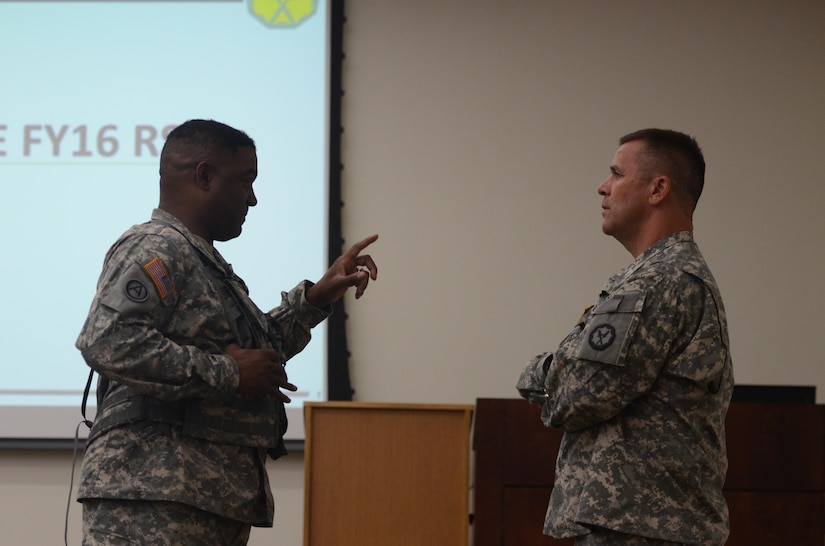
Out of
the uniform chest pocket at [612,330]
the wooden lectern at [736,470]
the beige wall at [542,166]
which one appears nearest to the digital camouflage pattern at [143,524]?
the uniform chest pocket at [612,330]

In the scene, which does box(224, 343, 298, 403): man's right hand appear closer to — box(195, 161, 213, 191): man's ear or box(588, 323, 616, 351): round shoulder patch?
box(195, 161, 213, 191): man's ear

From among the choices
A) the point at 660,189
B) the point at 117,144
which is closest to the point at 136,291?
the point at 660,189

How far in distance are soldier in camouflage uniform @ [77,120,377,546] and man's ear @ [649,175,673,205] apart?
3.16ft

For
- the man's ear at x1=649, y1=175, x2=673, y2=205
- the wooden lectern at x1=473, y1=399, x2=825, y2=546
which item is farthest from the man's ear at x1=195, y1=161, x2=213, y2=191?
the wooden lectern at x1=473, y1=399, x2=825, y2=546

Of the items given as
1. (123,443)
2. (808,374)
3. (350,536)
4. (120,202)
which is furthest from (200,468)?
(808,374)

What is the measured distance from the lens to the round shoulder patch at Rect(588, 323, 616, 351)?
2.00 meters

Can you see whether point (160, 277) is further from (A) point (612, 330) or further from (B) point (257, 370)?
(A) point (612, 330)

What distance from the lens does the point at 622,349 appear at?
1971 mm

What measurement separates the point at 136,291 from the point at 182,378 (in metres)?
0.21

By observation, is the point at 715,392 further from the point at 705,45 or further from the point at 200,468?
the point at 705,45

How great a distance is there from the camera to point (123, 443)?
2.02m

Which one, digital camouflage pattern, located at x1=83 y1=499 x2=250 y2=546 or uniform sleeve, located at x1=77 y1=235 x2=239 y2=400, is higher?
uniform sleeve, located at x1=77 y1=235 x2=239 y2=400

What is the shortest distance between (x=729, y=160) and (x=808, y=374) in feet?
3.53

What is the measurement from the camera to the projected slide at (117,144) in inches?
171
